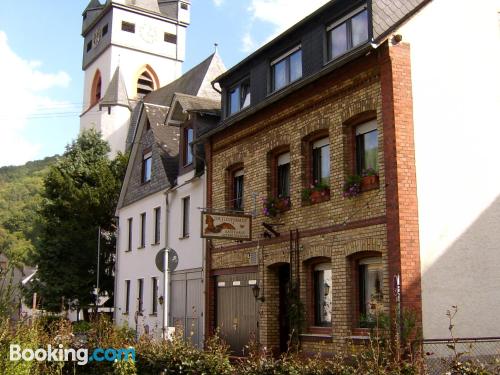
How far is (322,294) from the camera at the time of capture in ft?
54.2

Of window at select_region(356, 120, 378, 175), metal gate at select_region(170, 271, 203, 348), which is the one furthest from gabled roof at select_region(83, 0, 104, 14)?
window at select_region(356, 120, 378, 175)

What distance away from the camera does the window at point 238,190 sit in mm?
20562

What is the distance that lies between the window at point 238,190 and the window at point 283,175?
205 cm

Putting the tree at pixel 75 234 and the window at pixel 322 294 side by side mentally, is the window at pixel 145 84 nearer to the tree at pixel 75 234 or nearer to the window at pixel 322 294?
the tree at pixel 75 234

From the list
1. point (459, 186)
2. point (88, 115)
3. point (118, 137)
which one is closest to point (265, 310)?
point (459, 186)

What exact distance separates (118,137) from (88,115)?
8668mm

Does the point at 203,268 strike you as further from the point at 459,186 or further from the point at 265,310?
the point at 459,186

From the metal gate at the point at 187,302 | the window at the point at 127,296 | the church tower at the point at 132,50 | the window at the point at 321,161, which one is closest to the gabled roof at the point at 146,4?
the church tower at the point at 132,50

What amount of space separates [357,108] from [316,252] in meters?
3.68

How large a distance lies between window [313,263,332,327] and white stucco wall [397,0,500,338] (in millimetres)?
3079

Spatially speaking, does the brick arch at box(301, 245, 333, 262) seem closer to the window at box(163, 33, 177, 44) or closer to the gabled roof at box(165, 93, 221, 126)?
the gabled roof at box(165, 93, 221, 126)

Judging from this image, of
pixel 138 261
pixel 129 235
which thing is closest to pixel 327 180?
pixel 138 261

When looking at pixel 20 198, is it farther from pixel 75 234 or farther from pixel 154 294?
pixel 154 294

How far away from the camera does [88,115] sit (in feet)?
202
